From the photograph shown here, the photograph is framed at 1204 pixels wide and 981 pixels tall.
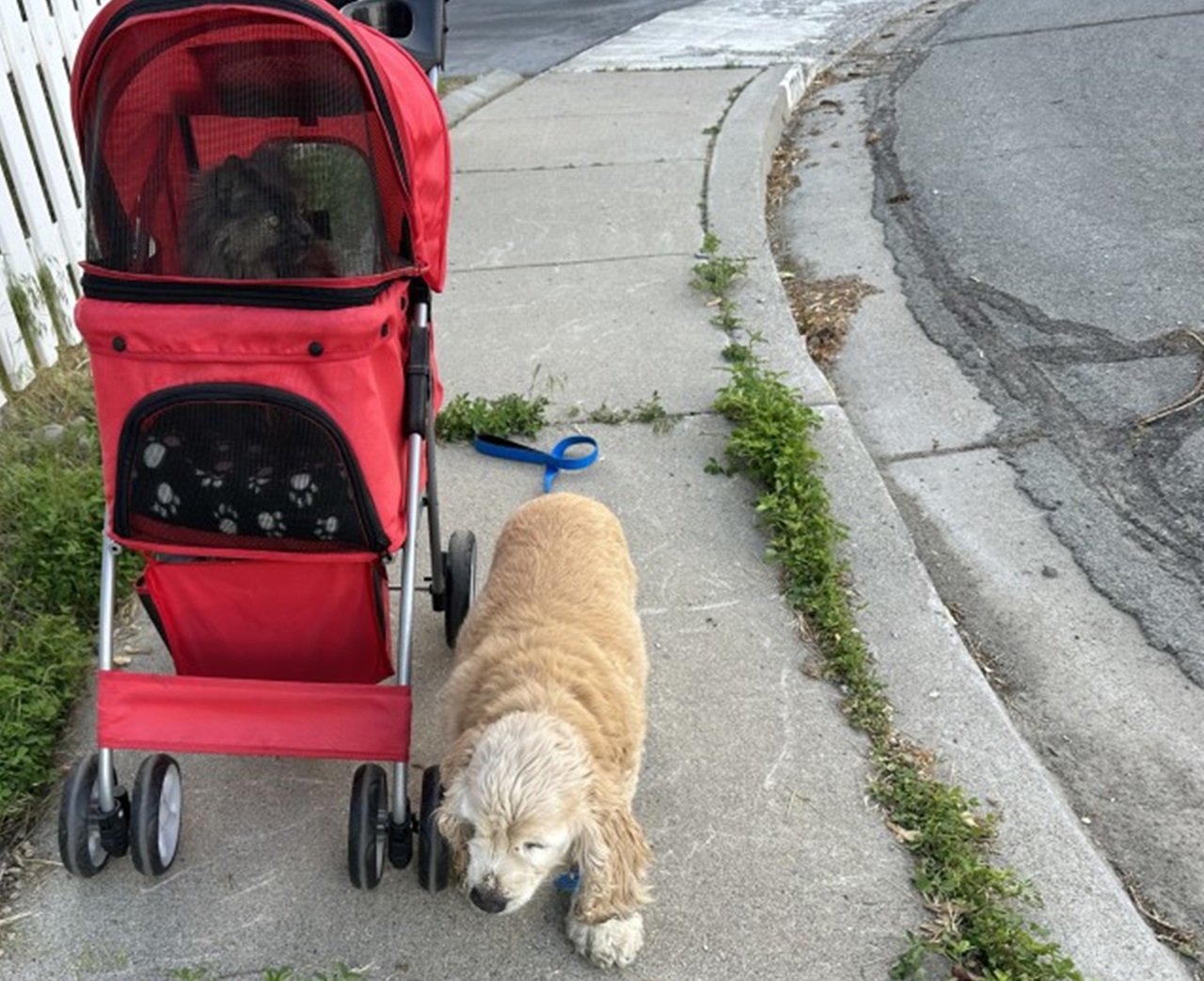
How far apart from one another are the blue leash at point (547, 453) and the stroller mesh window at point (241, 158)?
1.70 metres

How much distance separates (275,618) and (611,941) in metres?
1.18

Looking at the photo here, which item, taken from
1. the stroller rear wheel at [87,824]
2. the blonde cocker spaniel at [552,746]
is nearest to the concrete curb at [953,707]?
the blonde cocker spaniel at [552,746]

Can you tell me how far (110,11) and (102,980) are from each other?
7.19 feet

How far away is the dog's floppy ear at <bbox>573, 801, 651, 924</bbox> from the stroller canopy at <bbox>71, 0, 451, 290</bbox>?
1.36 metres

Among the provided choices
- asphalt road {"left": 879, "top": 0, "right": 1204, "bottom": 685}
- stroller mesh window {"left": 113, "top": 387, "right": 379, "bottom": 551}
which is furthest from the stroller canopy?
asphalt road {"left": 879, "top": 0, "right": 1204, "bottom": 685}

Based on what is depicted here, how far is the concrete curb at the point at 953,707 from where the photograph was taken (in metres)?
2.55

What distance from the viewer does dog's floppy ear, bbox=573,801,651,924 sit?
2.37 meters

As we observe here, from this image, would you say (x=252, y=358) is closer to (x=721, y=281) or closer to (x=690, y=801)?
(x=690, y=801)

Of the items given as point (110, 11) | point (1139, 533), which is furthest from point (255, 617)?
point (1139, 533)

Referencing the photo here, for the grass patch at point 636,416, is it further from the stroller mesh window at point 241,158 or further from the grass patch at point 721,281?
the stroller mesh window at point 241,158

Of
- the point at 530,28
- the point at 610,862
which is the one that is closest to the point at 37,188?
the point at 610,862

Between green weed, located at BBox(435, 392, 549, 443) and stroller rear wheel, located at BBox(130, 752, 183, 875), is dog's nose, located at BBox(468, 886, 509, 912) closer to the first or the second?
stroller rear wheel, located at BBox(130, 752, 183, 875)

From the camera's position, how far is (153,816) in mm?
2650

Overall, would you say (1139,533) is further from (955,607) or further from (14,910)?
(14,910)
